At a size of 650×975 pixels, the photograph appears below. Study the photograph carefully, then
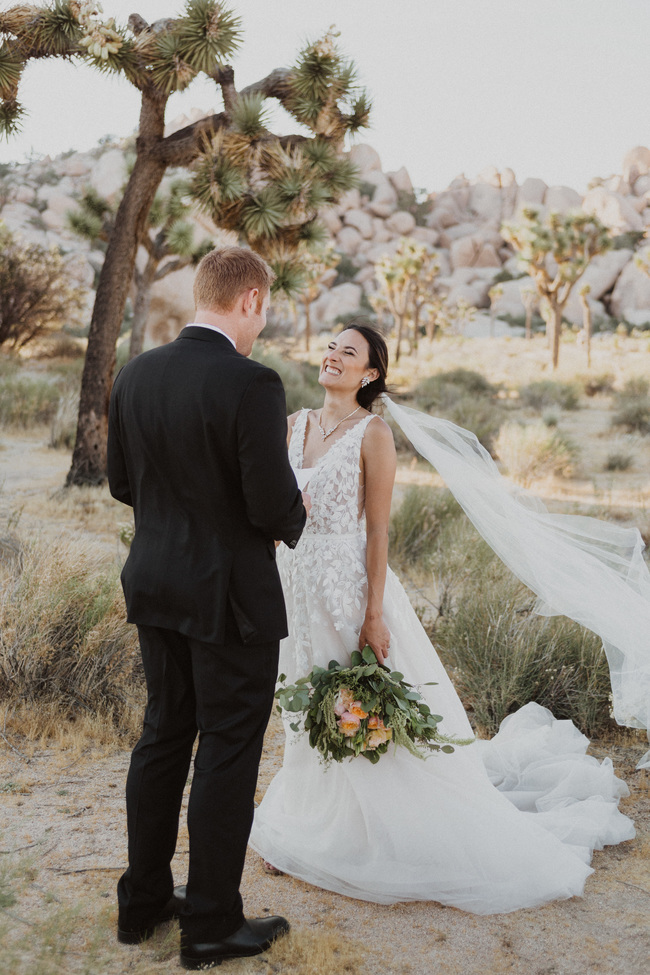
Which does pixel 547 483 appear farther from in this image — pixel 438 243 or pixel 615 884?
pixel 438 243

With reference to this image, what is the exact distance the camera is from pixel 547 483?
10.9 meters

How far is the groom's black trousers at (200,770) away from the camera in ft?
7.18

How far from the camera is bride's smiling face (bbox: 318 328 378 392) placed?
294cm

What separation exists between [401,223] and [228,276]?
62578mm

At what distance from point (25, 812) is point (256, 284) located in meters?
2.35

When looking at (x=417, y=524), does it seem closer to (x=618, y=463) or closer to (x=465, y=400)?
(x=618, y=463)

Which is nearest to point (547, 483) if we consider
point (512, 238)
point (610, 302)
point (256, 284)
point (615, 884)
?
point (615, 884)

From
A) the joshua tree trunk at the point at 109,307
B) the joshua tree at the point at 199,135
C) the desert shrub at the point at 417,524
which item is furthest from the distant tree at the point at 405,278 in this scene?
the desert shrub at the point at 417,524

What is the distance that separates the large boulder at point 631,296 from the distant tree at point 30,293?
1396 inches

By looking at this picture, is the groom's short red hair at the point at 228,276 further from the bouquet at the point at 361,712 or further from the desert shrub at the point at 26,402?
the desert shrub at the point at 26,402

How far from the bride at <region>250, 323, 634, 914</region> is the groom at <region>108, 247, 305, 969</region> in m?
0.58

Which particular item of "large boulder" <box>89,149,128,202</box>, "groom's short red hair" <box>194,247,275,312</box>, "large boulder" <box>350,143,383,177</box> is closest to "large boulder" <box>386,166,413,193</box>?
"large boulder" <box>350,143,383,177</box>

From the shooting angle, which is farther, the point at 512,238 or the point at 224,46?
the point at 512,238

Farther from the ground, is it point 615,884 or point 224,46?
point 224,46
